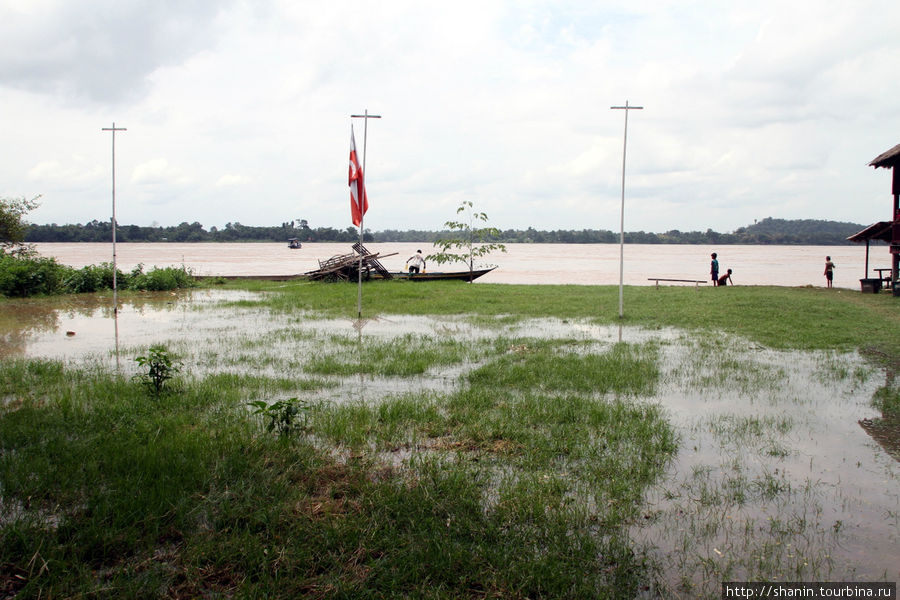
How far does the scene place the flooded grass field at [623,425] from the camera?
3867mm

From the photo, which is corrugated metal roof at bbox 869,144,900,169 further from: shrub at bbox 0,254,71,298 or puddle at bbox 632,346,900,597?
shrub at bbox 0,254,71,298

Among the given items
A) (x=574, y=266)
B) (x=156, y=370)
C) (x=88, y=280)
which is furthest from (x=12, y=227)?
(x=574, y=266)

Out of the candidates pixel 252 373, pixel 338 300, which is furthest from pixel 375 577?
pixel 338 300

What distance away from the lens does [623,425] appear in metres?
6.22

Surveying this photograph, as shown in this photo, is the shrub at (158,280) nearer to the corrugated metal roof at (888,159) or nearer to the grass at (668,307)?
the grass at (668,307)

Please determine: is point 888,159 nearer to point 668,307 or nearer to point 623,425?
point 668,307

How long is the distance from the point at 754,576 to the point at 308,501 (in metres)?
2.97

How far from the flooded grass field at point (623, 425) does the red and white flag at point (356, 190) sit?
3548 mm

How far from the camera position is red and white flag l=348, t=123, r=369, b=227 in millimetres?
14961

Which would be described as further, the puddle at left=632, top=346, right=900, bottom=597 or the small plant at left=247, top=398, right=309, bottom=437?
the small plant at left=247, top=398, right=309, bottom=437

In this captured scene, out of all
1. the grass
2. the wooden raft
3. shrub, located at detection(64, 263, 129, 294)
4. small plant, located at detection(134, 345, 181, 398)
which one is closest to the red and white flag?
the grass

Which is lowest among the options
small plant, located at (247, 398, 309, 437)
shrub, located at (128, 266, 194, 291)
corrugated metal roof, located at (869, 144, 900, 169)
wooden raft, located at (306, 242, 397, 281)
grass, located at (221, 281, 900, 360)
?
small plant, located at (247, 398, 309, 437)

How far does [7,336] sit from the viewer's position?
12359 millimetres

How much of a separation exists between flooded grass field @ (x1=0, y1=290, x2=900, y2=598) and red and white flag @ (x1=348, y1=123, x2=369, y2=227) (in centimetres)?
355
